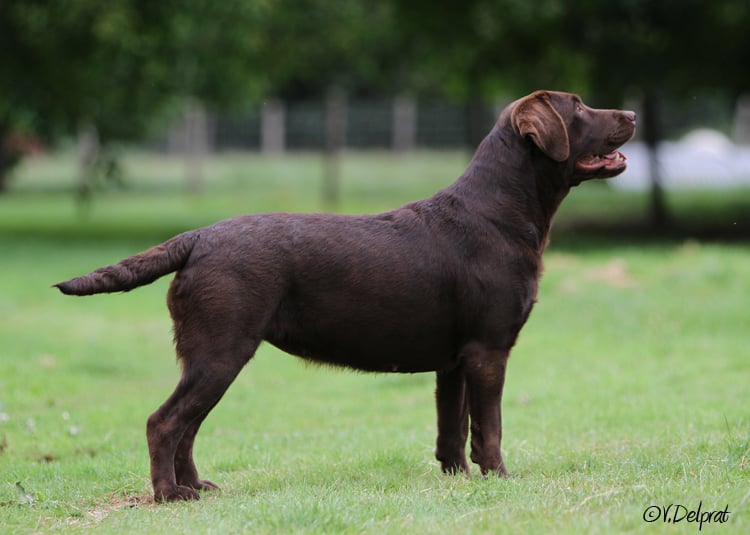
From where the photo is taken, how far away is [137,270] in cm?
600

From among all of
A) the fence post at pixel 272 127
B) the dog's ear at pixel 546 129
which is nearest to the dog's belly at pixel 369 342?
the dog's ear at pixel 546 129

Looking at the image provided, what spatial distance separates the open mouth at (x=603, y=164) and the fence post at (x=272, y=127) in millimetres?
40803

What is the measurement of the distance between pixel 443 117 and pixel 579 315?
3152 cm

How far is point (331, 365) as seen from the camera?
6418mm

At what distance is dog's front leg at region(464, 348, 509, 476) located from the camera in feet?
20.6

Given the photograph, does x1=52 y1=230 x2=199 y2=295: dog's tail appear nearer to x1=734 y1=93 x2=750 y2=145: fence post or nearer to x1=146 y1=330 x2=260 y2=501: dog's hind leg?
x1=146 y1=330 x2=260 y2=501: dog's hind leg

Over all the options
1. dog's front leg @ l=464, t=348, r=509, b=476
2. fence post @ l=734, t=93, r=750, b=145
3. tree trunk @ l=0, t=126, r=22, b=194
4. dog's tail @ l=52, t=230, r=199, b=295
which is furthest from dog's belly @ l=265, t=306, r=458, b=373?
fence post @ l=734, t=93, r=750, b=145

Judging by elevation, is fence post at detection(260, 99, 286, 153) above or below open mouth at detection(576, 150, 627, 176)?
below

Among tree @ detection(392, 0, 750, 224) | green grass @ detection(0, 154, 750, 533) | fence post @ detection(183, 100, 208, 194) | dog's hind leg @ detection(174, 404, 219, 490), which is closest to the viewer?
green grass @ detection(0, 154, 750, 533)

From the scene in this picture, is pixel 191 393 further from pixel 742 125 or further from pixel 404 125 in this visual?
pixel 742 125

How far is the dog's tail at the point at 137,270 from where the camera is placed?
5.79m

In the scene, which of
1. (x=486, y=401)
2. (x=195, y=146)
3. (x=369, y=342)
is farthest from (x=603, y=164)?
(x=195, y=146)
